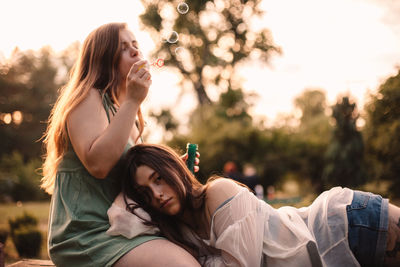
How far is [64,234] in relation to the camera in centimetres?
186

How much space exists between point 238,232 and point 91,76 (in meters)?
1.12

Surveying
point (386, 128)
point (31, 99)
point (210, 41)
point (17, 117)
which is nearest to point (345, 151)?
Answer: point (386, 128)

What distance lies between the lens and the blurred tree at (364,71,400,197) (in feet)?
22.3

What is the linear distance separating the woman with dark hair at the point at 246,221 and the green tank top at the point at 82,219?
9cm

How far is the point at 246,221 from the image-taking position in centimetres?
177

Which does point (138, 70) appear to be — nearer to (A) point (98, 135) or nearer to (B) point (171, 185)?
(A) point (98, 135)

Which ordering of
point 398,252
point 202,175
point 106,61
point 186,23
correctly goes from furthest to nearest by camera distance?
point 186,23, point 202,175, point 106,61, point 398,252

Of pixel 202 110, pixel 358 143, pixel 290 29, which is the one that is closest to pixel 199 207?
pixel 358 143

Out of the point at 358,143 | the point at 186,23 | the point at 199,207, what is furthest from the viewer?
the point at 186,23

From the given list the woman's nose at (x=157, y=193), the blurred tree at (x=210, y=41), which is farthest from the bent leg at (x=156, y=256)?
the blurred tree at (x=210, y=41)

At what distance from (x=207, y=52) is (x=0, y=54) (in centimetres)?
1155

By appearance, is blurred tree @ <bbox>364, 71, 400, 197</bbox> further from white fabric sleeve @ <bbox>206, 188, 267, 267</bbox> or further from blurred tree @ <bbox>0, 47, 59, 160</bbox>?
blurred tree @ <bbox>0, 47, 59, 160</bbox>

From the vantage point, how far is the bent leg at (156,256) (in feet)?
5.43

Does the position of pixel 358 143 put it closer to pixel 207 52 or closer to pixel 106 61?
pixel 207 52
